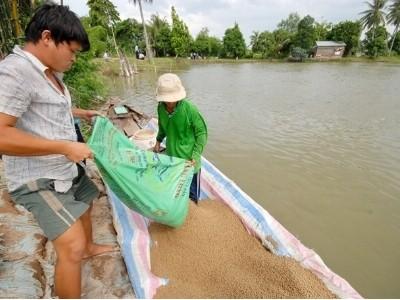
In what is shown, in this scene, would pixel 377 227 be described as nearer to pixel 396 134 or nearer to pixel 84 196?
pixel 84 196

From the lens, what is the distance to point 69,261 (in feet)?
4.27

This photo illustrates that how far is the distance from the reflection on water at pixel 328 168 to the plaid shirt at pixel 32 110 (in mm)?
2493

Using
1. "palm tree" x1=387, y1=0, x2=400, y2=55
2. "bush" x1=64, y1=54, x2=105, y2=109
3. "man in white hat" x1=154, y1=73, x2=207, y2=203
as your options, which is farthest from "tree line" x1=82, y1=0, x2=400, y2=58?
"man in white hat" x1=154, y1=73, x2=207, y2=203

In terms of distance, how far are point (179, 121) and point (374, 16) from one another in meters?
42.9

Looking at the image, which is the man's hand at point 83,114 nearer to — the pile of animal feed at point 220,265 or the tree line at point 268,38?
the pile of animal feed at point 220,265

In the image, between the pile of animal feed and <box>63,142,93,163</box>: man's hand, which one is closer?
<box>63,142,93,163</box>: man's hand

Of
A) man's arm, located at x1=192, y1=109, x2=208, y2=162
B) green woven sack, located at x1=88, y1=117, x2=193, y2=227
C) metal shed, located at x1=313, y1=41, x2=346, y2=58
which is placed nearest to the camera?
green woven sack, located at x1=88, y1=117, x2=193, y2=227

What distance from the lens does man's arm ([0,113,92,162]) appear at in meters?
1.03

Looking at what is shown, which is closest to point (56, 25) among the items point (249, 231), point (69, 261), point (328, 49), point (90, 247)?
point (69, 261)

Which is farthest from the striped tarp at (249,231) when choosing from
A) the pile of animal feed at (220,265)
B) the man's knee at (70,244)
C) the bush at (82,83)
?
the bush at (82,83)

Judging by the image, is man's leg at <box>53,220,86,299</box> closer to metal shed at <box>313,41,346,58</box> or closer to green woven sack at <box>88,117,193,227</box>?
green woven sack at <box>88,117,193,227</box>

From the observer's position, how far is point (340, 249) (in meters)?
2.73

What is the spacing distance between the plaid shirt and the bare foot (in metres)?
0.78

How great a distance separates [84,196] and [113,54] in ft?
85.8
